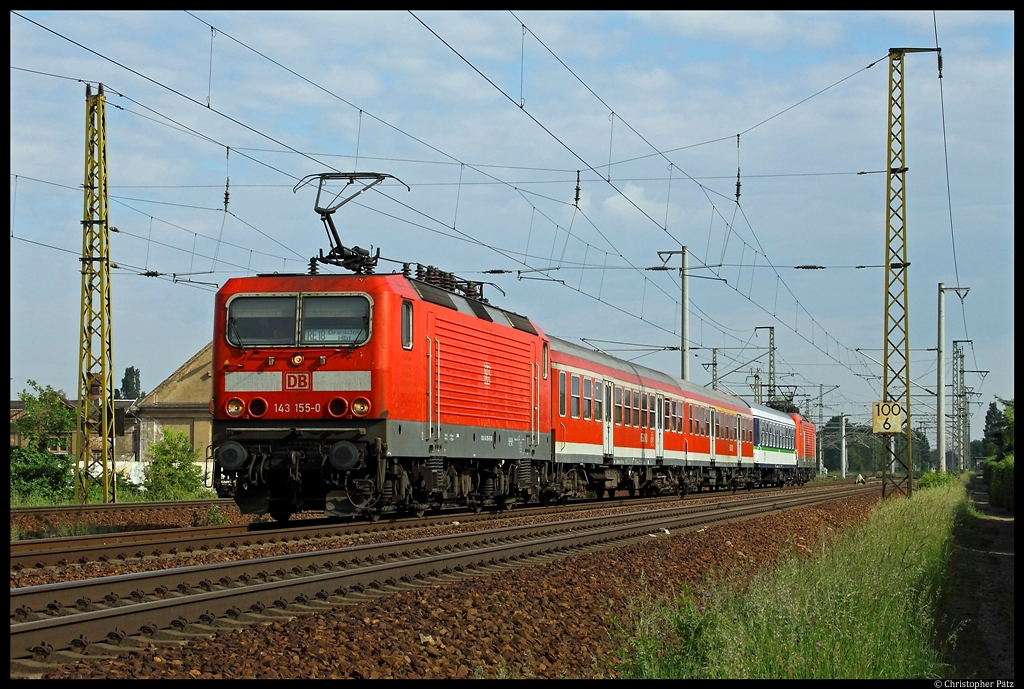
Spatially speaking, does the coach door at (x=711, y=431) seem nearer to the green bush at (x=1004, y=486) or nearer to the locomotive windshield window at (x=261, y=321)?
the green bush at (x=1004, y=486)

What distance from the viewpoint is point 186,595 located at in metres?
9.87

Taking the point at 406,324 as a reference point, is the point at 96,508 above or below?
below

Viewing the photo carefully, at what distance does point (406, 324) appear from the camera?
16953mm

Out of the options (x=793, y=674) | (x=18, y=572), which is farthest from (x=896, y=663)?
(x=18, y=572)

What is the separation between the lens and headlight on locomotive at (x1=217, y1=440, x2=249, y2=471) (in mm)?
15836

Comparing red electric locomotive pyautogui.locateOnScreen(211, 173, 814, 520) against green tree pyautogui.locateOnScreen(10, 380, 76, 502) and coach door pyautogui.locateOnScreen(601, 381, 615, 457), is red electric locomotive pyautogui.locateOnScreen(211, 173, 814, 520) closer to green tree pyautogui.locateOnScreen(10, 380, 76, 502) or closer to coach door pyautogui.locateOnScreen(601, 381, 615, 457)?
coach door pyautogui.locateOnScreen(601, 381, 615, 457)

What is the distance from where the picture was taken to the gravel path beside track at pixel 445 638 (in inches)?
291

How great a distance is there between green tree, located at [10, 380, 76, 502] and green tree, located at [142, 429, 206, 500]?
221 centimetres

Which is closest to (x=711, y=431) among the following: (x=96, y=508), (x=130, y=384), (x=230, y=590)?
(x=96, y=508)

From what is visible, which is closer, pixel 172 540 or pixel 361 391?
pixel 172 540

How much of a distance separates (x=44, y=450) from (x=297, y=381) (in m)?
12.9

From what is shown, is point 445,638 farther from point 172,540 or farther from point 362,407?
point 362,407

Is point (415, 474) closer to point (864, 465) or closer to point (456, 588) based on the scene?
point (456, 588)
